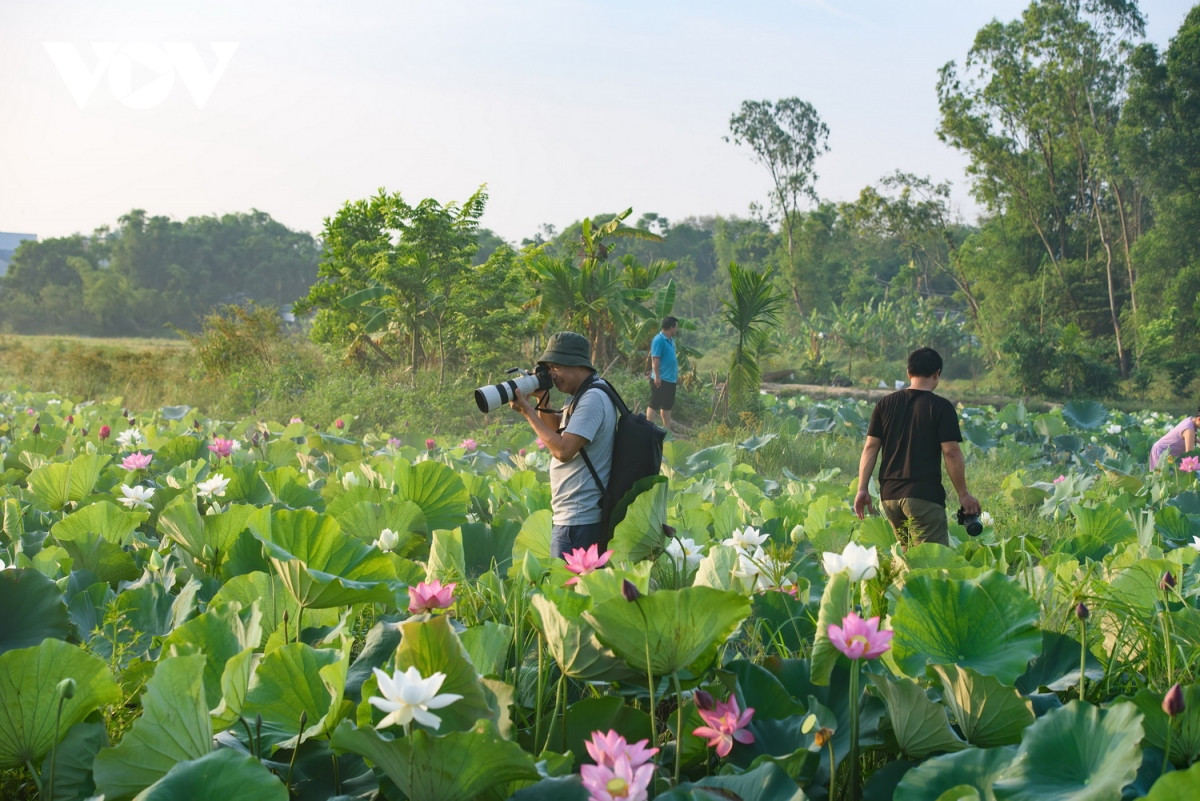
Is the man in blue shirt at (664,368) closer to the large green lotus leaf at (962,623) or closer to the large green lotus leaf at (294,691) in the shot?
the large green lotus leaf at (962,623)

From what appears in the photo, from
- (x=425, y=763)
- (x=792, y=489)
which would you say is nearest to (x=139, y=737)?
(x=425, y=763)

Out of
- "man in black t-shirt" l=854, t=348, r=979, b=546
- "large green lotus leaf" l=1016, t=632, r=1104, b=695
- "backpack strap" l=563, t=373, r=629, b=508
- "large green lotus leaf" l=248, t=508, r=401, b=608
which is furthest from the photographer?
"man in black t-shirt" l=854, t=348, r=979, b=546

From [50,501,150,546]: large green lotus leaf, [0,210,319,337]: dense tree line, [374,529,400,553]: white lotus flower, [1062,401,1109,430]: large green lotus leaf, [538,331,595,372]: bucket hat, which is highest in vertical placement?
[0,210,319,337]: dense tree line

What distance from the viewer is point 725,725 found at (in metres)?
1.28

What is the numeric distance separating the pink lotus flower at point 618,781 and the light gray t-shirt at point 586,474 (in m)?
1.89

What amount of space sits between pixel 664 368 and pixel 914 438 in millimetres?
5535

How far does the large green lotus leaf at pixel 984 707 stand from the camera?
129 cm

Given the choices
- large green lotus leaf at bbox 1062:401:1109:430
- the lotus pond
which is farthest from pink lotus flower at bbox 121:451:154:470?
large green lotus leaf at bbox 1062:401:1109:430

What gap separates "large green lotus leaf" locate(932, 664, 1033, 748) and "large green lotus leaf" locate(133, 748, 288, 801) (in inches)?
35.1

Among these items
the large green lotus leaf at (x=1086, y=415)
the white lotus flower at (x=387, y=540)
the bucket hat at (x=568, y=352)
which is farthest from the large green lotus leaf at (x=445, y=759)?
the large green lotus leaf at (x=1086, y=415)

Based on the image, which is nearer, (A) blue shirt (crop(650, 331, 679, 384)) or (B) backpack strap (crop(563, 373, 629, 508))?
(B) backpack strap (crop(563, 373, 629, 508))

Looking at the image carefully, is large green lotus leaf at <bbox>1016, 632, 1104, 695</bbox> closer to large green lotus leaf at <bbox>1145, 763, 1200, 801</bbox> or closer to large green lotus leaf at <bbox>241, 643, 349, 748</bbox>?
large green lotus leaf at <bbox>1145, 763, 1200, 801</bbox>

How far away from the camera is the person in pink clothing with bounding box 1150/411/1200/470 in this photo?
Result: 570 cm

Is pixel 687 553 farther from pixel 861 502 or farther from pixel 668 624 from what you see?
pixel 861 502
